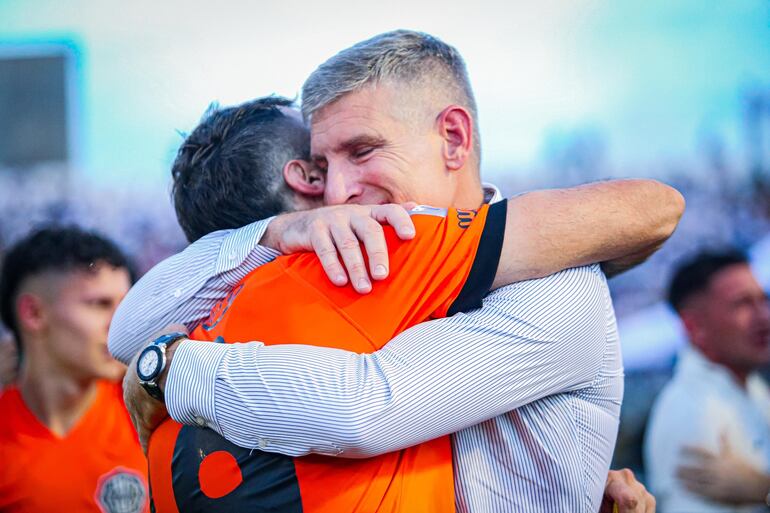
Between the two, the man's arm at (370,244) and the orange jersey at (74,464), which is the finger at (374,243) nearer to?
the man's arm at (370,244)

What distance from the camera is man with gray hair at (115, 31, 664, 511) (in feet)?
4.56

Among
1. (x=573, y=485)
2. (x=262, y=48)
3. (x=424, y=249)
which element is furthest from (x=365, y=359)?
(x=262, y=48)

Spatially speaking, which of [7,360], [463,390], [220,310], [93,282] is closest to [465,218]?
[463,390]

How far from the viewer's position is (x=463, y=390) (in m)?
1.41

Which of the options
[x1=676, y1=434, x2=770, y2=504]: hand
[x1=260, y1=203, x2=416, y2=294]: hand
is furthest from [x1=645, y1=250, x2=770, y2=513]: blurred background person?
[x1=260, y1=203, x2=416, y2=294]: hand

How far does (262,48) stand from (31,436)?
2.56 metres

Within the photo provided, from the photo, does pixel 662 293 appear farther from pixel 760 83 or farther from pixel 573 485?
pixel 573 485

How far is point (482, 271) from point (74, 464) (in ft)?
9.68

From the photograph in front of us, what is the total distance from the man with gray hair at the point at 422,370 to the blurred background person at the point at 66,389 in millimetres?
2390

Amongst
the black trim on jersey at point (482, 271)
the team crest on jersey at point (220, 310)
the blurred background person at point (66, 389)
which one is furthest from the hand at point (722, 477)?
the team crest on jersey at point (220, 310)

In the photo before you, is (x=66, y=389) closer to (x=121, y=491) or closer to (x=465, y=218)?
(x=121, y=491)

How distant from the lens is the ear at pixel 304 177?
203 cm

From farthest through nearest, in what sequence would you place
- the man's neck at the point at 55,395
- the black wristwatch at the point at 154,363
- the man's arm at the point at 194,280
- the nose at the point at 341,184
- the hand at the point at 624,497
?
the man's neck at the point at 55,395, the nose at the point at 341,184, the hand at the point at 624,497, the man's arm at the point at 194,280, the black wristwatch at the point at 154,363

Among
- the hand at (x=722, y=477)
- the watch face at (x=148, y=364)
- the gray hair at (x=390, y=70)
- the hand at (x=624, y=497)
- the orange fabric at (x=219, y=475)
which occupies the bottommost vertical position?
the hand at (x=722, y=477)
